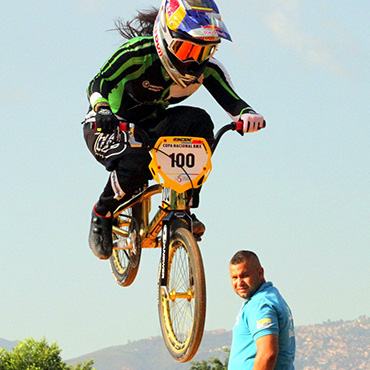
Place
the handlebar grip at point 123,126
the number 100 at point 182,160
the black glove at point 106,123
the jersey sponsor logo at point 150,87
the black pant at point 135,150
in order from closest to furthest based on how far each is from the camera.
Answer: the black glove at point 106,123
the handlebar grip at point 123,126
the number 100 at point 182,160
the black pant at point 135,150
the jersey sponsor logo at point 150,87

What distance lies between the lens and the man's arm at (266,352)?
639 centimetres

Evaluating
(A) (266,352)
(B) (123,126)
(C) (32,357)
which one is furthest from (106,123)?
(C) (32,357)

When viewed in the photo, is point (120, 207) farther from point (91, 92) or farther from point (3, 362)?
point (3, 362)

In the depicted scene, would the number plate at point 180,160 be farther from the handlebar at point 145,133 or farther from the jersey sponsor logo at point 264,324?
the jersey sponsor logo at point 264,324

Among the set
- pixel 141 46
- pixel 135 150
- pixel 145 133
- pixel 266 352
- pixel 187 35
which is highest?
pixel 141 46

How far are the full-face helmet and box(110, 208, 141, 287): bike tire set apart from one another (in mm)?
2153

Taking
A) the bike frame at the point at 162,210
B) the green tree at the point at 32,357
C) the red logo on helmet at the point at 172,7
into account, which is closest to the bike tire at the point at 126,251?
the bike frame at the point at 162,210

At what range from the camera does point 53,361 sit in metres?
31.1

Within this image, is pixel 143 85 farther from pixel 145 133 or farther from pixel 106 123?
pixel 106 123

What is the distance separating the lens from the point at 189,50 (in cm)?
970

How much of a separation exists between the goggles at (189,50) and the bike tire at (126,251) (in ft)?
8.05

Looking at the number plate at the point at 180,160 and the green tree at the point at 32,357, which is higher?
the number plate at the point at 180,160

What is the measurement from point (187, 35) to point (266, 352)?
416 centimetres

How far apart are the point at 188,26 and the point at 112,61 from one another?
1215 mm
